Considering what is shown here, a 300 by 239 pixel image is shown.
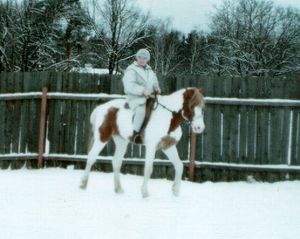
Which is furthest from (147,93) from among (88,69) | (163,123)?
(88,69)

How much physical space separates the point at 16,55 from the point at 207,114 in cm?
3346

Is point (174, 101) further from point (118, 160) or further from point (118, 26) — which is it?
point (118, 26)

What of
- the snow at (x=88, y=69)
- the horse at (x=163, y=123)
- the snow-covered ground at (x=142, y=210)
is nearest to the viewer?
the snow-covered ground at (x=142, y=210)

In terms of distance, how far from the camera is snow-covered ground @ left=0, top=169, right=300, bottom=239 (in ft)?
21.2

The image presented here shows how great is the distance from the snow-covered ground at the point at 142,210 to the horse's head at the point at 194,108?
1.20m

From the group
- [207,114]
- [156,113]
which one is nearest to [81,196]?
[156,113]

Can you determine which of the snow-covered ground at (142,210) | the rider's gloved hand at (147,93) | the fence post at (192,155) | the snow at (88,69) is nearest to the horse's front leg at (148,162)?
the snow-covered ground at (142,210)

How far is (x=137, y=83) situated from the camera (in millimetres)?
9109

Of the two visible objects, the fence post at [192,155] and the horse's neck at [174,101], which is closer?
the horse's neck at [174,101]

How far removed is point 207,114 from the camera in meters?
11.5

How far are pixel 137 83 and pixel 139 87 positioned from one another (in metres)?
0.18

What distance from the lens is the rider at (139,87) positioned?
8922mm

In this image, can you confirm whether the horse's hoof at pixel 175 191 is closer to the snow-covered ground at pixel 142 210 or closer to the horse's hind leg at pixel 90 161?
the snow-covered ground at pixel 142 210

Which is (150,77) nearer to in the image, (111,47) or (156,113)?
(156,113)
